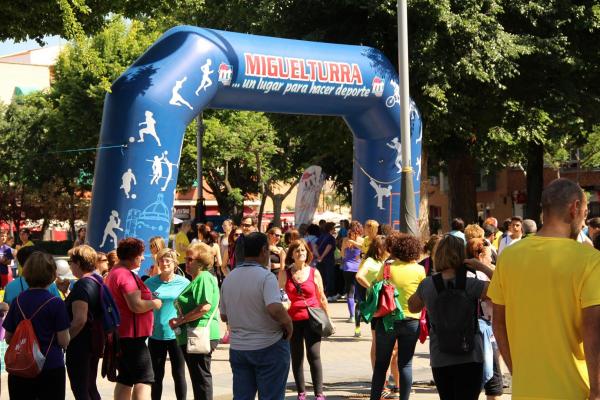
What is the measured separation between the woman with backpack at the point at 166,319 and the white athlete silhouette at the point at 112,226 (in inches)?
260

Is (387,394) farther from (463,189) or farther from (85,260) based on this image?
(463,189)

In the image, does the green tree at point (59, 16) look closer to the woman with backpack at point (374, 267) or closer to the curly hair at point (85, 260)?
the woman with backpack at point (374, 267)

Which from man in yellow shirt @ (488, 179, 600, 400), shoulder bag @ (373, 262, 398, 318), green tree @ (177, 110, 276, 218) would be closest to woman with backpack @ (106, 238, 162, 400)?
shoulder bag @ (373, 262, 398, 318)

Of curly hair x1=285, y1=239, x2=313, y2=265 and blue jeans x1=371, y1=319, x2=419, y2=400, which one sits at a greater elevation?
curly hair x1=285, y1=239, x2=313, y2=265

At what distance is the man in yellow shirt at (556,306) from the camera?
498 centimetres

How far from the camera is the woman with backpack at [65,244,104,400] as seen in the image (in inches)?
321

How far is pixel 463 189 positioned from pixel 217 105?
13890mm

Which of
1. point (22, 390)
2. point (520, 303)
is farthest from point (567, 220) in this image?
point (22, 390)

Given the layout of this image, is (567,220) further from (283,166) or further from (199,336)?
(283,166)

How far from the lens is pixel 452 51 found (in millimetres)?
24141

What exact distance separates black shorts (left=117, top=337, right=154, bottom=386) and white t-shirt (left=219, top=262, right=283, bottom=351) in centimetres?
130

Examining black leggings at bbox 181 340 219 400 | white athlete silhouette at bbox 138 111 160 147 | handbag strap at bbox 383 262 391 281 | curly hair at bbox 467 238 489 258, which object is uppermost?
white athlete silhouette at bbox 138 111 160 147

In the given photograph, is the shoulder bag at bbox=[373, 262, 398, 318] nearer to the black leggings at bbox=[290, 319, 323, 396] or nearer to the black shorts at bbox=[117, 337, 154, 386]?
the black leggings at bbox=[290, 319, 323, 396]

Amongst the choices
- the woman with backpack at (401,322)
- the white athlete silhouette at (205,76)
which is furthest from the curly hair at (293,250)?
the white athlete silhouette at (205,76)
